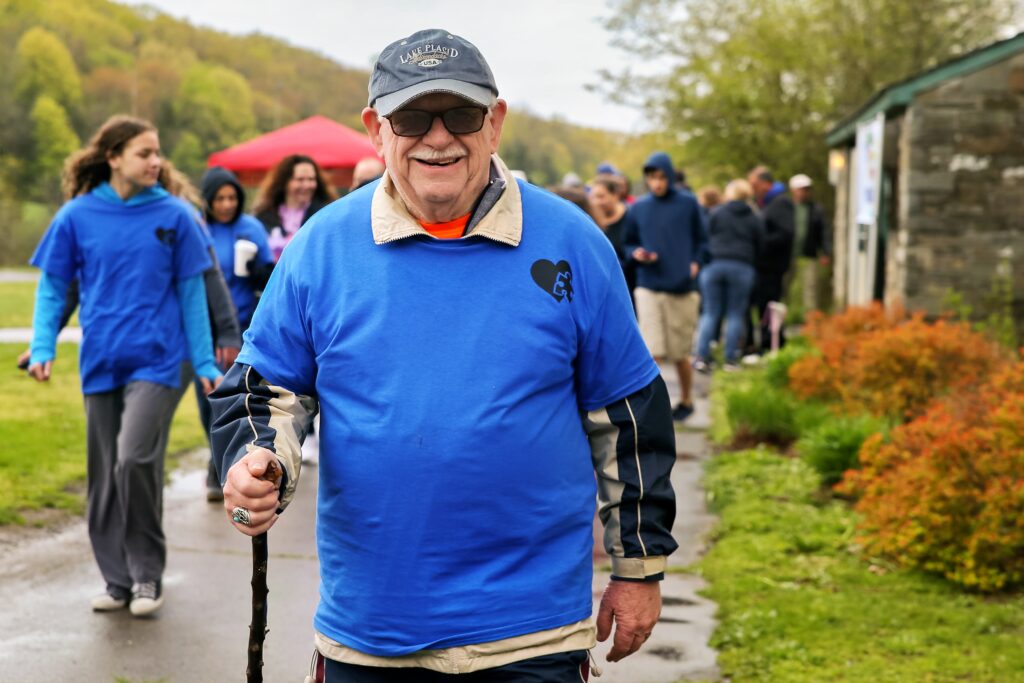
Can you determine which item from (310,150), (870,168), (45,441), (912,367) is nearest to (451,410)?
(912,367)

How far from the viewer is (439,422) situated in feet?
8.86

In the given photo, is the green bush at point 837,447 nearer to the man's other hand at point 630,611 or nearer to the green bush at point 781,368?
the green bush at point 781,368

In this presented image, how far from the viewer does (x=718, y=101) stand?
24.1 meters

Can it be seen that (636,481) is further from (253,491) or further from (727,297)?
(727,297)

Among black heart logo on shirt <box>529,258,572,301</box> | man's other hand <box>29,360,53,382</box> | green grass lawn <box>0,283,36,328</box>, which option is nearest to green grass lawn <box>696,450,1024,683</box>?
black heart logo on shirt <box>529,258,572,301</box>

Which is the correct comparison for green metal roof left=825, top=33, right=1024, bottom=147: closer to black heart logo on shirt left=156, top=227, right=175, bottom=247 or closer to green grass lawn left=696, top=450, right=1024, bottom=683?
green grass lawn left=696, top=450, right=1024, bottom=683

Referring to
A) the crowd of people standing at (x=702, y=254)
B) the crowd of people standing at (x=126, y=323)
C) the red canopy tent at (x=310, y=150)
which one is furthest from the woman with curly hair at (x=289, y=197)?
the red canopy tent at (x=310, y=150)

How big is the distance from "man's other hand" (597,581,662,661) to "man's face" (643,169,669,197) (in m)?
8.45

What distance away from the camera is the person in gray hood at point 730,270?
14375 millimetres

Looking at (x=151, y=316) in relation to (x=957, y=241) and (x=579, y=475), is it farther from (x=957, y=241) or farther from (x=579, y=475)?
(x=957, y=241)

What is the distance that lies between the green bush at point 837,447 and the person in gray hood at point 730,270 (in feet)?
20.6

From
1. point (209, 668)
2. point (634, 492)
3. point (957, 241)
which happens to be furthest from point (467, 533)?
point (957, 241)

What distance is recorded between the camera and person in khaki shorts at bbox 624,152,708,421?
440 inches

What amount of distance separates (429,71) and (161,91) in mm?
93783
